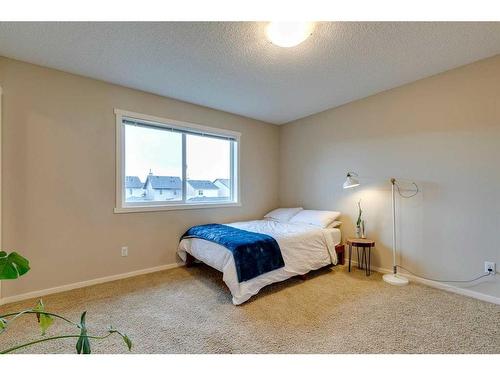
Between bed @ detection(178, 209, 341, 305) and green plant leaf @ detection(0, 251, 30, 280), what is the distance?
162 cm

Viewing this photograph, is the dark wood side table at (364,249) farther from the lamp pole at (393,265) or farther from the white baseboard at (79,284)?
the white baseboard at (79,284)

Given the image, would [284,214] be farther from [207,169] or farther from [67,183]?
[67,183]

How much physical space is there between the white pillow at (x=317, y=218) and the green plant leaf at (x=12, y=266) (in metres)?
3.04

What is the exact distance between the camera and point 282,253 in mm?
2586

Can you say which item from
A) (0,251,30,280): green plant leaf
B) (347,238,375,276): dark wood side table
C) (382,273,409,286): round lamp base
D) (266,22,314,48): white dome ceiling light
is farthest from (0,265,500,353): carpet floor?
(266,22,314,48): white dome ceiling light

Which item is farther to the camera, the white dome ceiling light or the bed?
the bed

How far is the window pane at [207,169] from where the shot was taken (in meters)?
3.48

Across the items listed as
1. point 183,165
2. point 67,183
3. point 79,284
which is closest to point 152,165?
point 183,165

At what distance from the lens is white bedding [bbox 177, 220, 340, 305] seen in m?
2.26

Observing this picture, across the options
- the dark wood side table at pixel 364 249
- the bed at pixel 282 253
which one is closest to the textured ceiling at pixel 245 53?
the bed at pixel 282 253

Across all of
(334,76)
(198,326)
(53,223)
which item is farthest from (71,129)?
(334,76)

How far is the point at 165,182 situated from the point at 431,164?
10.8ft

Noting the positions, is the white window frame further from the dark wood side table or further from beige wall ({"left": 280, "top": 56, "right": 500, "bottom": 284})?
the dark wood side table

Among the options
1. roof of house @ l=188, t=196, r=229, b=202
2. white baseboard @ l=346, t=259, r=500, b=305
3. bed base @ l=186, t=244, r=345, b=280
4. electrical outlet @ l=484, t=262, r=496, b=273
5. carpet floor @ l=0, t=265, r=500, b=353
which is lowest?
carpet floor @ l=0, t=265, r=500, b=353
